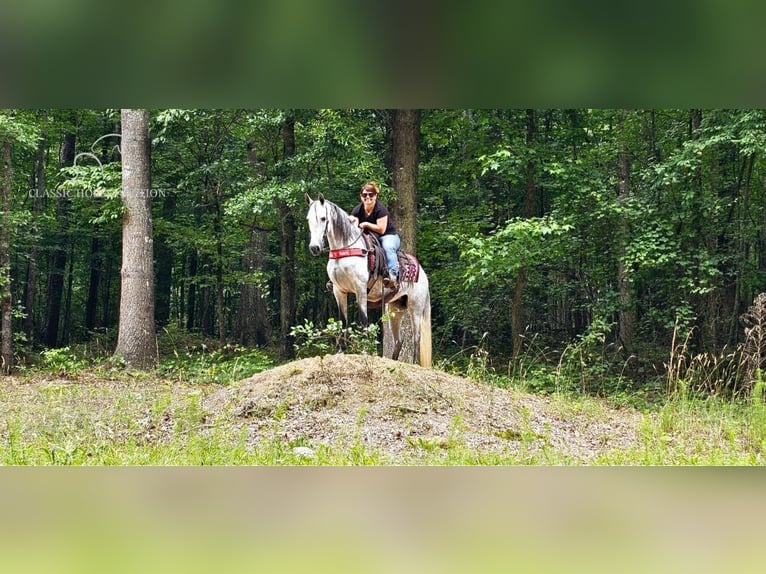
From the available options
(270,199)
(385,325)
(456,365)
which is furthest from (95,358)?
(456,365)

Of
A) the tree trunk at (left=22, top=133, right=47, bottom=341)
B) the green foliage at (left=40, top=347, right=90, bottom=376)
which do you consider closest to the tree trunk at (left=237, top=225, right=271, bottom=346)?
the green foliage at (left=40, top=347, right=90, bottom=376)

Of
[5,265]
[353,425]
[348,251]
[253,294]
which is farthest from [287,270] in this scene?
[353,425]

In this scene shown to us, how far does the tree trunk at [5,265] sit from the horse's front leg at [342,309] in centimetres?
396

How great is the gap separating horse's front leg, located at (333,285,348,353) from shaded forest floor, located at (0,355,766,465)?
0.70 meters

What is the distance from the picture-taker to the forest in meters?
8.62

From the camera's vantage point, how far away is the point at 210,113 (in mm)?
9531

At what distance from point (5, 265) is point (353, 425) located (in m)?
5.24

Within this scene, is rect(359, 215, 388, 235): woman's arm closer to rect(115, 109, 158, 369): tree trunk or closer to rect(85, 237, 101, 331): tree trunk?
rect(115, 109, 158, 369): tree trunk

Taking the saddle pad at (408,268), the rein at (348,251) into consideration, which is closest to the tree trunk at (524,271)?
the saddle pad at (408,268)

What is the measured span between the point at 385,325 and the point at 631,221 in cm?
410

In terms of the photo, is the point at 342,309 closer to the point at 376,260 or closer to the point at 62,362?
the point at 376,260

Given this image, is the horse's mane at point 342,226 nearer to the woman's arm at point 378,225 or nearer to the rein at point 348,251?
the rein at point 348,251

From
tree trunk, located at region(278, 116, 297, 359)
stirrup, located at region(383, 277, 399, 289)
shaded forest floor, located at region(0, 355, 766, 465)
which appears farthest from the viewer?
tree trunk, located at region(278, 116, 297, 359)

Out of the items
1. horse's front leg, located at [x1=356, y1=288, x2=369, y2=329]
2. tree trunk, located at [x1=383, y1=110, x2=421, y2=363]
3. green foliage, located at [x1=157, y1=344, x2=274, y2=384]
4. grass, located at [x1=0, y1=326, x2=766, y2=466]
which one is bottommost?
grass, located at [x1=0, y1=326, x2=766, y2=466]
